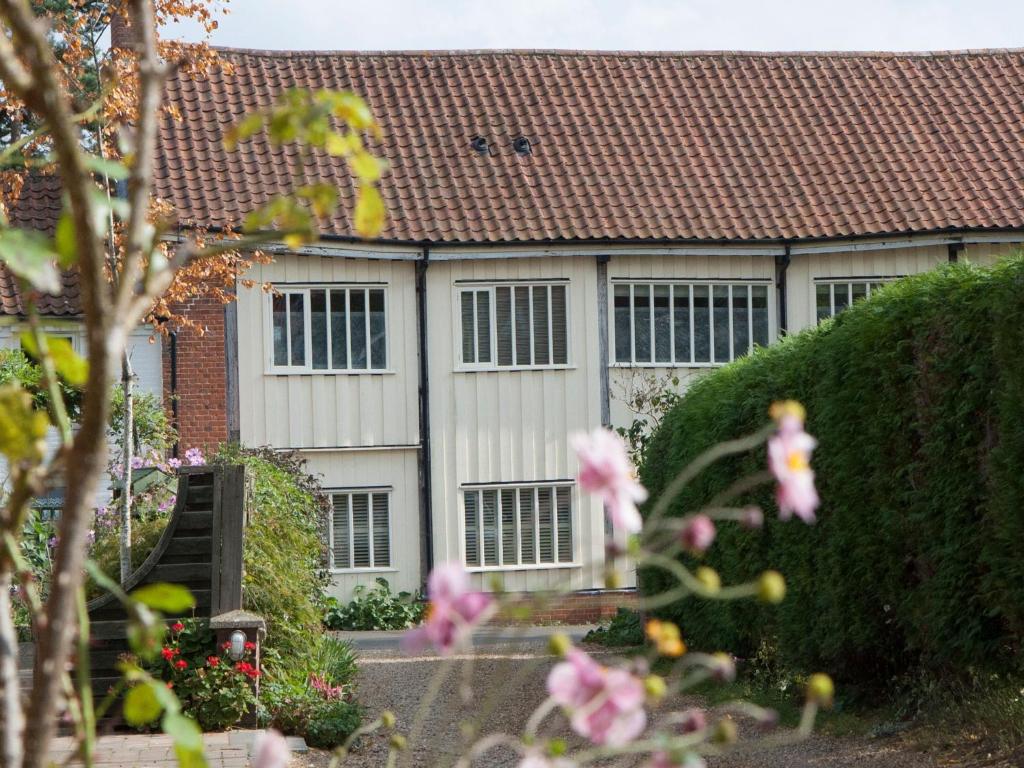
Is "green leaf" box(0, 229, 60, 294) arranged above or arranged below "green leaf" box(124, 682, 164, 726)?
above

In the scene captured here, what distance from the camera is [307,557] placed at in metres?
11.1

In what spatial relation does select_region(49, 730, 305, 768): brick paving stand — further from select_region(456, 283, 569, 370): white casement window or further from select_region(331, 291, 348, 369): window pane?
select_region(456, 283, 569, 370): white casement window

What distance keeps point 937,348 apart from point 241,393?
12.8 m

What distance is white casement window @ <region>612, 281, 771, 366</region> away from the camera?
65.6ft

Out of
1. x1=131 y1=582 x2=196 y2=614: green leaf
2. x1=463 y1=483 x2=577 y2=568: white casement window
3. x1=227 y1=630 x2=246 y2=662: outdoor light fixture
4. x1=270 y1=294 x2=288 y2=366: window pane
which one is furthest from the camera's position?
x1=463 y1=483 x2=577 y2=568: white casement window

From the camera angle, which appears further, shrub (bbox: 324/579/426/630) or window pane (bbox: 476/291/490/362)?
window pane (bbox: 476/291/490/362)

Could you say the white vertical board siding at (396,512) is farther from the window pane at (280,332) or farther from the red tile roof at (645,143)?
the red tile roof at (645,143)

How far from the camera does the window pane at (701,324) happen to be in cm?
2016

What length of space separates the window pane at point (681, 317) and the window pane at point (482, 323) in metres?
2.70

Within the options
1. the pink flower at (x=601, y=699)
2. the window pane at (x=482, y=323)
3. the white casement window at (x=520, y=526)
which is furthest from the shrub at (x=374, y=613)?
the pink flower at (x=601, y=699)

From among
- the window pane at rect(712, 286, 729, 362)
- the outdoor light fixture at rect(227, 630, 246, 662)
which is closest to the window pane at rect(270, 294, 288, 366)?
the window pane at rect(712, 286, 729, 362)

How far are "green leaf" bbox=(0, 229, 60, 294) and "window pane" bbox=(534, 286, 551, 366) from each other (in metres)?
18.2

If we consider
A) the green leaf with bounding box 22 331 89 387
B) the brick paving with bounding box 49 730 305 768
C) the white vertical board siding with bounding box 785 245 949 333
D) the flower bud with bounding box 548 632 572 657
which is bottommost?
the brick paving with bounding box 49 730 305 768

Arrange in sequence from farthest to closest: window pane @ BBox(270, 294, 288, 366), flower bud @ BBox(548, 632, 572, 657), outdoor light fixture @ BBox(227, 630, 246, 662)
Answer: window pane @ BBox(270, 294, 288, 366), outdoor light fixture @ BBox(227, 630, 246, 662), flower bud @ BBox(548, 632, 572, 657)
